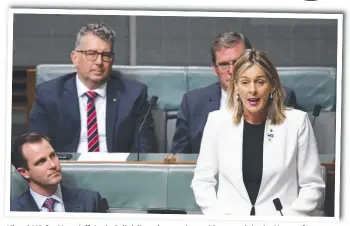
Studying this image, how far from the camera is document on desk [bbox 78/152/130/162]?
4344 mm

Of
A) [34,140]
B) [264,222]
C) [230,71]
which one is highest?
[230,71]

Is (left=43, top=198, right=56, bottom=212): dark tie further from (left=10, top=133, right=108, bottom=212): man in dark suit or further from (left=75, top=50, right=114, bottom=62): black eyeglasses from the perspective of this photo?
(left=75, top=50, right=114, bottom=62): black eyeglasses

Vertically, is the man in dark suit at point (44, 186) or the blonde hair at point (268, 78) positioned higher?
the blonde hair at point (268, 78)

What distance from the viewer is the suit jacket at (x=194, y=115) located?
4328 mm

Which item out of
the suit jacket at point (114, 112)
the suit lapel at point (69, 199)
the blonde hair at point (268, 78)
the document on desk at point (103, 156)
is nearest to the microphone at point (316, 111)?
the blonde hair at point (268, 78)

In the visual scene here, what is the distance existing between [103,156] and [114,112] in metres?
0.21

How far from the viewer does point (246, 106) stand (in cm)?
431

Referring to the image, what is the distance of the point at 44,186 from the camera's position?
4348mm

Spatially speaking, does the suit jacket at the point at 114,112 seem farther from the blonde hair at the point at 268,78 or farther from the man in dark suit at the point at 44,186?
the blonde hair at the point at 268,78

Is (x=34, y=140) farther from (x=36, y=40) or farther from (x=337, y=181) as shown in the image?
(x=337, y=181)

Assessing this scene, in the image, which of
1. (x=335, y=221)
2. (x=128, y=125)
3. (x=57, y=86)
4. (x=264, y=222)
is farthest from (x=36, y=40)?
(x=335, y=221)

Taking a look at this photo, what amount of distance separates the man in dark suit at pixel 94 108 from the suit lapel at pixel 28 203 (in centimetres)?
25

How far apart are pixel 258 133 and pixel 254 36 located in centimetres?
44

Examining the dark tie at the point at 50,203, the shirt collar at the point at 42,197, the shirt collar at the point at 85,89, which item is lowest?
the dark tie at the point at 50,203
